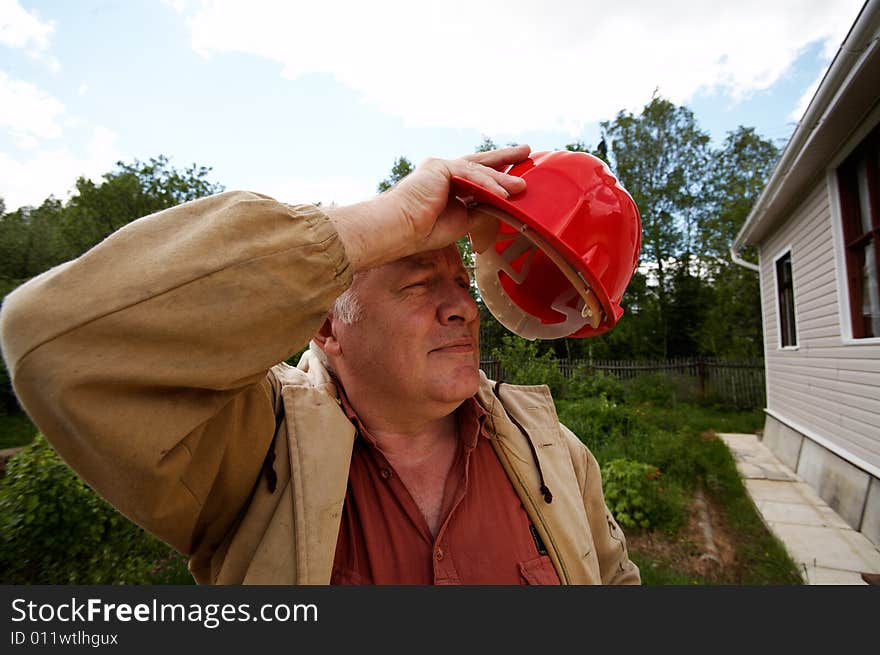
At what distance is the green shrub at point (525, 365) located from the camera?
1082 cm

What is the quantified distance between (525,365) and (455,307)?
9939mm

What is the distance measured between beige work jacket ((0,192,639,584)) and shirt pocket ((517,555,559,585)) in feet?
1.96

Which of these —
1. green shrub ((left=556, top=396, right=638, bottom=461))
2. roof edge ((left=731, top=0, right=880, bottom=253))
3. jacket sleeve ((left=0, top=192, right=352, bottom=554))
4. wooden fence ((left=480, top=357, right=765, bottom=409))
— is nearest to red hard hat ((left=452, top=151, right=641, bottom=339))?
jacket sleeve ((left=0, top=192, right=352, bottom=554))

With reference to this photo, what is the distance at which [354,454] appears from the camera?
1533 mm

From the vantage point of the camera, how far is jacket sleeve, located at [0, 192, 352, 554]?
0.79 metres

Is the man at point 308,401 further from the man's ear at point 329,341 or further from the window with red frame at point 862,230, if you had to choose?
the window with red frame at point 862,230

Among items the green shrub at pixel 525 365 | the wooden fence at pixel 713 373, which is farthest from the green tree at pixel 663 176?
the green shrub at pixel 525 365

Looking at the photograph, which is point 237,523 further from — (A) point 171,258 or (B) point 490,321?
(B) point 490,321

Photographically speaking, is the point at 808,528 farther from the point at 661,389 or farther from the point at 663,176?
the point at 663,176

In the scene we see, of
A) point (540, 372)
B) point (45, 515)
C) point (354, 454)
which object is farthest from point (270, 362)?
point (540, 372)

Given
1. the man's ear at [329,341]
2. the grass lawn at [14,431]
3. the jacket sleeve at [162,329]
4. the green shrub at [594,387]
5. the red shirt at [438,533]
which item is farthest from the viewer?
the green shrub at [594,387]

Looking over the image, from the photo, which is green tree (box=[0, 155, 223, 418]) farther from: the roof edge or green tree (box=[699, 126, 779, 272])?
green tree (box=[699, 126, 779, 272])

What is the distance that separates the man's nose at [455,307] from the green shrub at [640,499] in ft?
15.0

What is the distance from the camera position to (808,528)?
517 cm
